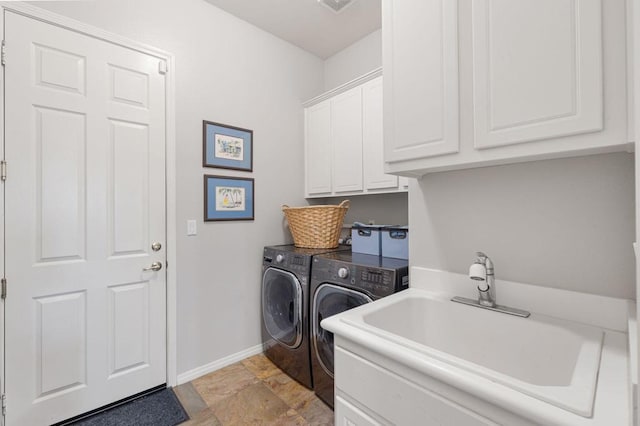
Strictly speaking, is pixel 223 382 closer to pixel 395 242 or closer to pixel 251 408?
pixel 251 408

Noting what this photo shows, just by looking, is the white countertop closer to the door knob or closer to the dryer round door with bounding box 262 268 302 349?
the dryer round door with bounding box 262 268 302 349

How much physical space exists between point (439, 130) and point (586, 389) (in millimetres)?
874

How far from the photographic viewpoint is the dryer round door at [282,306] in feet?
6.68

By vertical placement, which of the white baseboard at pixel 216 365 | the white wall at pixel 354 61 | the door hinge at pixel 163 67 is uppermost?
the white wall at pixel 354 61

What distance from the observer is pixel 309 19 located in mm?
2367

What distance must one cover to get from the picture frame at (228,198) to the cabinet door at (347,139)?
0.74 m

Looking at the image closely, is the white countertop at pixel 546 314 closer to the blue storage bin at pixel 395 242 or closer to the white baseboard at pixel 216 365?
the blue storage bin at pixel 395 242

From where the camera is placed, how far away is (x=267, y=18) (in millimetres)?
2355

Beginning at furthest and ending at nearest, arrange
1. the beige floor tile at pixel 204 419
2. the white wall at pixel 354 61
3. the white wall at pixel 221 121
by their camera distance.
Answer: the white wall at pixel 354 61 < the white wall at pixel 221 121 < the beige floor tile at pixel 204 419

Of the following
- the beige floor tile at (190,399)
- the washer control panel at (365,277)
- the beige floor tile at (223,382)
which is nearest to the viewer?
the washer control panel at (365,277)

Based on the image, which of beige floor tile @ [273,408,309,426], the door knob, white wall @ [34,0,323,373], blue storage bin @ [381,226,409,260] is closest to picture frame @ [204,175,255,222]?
white wall @ [34,0,323,373]

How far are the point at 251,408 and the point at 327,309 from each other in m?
0.76

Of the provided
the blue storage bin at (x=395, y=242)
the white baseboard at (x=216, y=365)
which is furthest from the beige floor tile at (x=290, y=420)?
the blue storage bin at (x=395, y=242)

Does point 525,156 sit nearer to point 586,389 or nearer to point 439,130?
point 439,130
